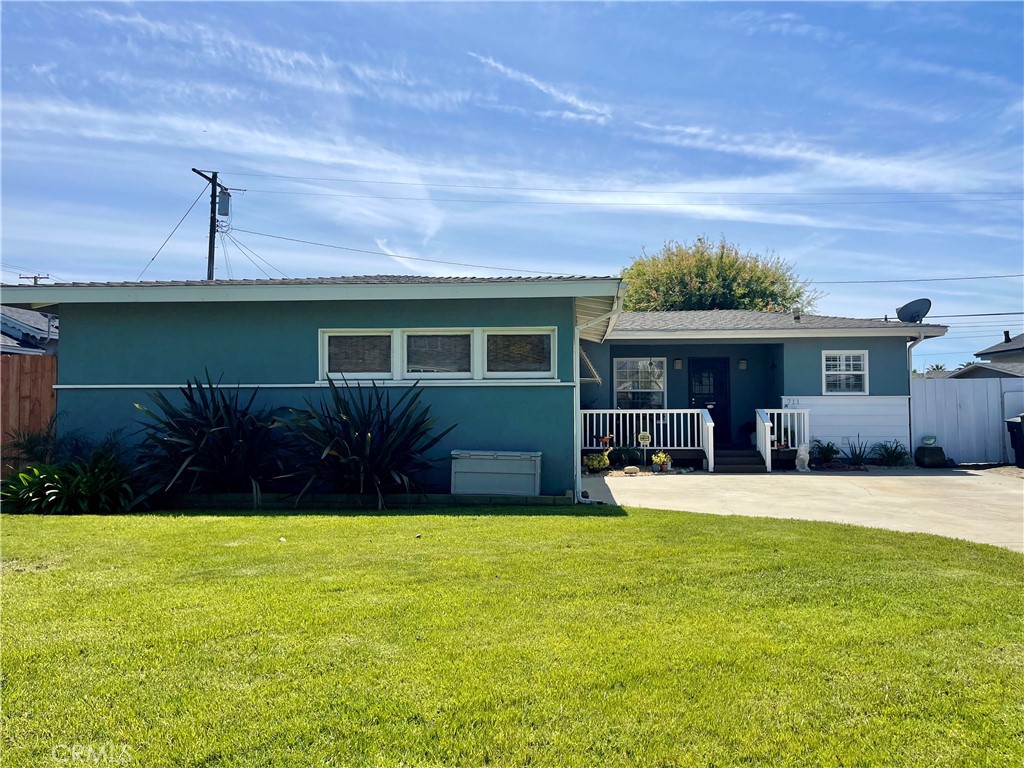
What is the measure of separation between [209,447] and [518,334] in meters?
4.25

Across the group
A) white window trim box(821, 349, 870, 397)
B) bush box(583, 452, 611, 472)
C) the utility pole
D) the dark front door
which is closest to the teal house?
bush box(583, 452, 611, 472)

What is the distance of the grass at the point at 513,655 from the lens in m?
2.63

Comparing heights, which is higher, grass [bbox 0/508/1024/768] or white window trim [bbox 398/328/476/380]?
white window trim [bbox 398/328/476/380]

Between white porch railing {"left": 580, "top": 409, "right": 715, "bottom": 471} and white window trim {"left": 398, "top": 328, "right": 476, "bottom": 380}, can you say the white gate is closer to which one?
white porch railing {"left": 580, "top": 409, "right": 715, "bottom": 471}

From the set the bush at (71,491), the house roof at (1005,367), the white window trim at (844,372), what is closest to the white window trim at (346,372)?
the bush at (71,491)

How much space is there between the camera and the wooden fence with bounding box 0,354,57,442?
34.0 feet

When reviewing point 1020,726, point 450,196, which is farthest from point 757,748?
point 450,196

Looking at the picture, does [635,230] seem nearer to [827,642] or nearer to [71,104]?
[71,104]

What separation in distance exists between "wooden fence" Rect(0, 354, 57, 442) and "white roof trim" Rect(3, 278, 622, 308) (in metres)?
1.06

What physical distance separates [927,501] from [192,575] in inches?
357

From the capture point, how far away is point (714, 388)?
57.3ft

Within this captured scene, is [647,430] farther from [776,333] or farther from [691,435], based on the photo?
[776,333]

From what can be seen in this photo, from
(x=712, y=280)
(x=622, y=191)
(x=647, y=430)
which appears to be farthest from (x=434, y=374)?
(x=712, y=280)

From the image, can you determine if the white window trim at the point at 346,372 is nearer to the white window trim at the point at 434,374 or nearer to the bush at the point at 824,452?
the white window trim at the point at 434,374
